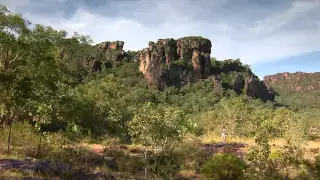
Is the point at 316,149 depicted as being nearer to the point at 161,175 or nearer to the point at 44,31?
the point at 161,175

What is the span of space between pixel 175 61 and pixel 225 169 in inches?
3812

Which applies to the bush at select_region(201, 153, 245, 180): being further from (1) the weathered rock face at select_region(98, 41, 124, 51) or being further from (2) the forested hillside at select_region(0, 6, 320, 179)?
(1) the weathered rock face at select_region(98, 41, 124, 51)

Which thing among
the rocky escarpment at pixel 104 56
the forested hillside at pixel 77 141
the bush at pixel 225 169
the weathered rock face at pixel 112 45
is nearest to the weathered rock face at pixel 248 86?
the rocky escarpment at pixel 104 56

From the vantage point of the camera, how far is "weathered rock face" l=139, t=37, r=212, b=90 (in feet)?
335

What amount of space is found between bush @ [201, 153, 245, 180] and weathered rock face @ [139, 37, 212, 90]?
85.4 meters

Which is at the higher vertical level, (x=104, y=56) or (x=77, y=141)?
(x=104, y=56)

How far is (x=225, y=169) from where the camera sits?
43.6ft

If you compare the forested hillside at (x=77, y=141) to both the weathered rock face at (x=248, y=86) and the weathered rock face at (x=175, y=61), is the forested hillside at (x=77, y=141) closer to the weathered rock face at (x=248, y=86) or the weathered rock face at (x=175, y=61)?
the weathered rock face at (x=175, y=61)

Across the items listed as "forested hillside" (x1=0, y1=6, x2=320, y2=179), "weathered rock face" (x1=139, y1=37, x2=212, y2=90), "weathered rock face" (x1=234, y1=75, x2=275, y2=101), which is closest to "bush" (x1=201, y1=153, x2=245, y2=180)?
"forested hillside" (x1=0, y1=6, x2=320, y2=179)

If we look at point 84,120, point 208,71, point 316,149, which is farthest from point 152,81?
point 316,149

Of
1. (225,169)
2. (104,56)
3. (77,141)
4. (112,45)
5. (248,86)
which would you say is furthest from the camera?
(112,45)

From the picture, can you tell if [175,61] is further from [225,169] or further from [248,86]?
[225,169]

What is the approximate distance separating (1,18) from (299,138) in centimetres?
1495

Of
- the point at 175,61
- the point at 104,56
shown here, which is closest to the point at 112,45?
the point at 104,56
